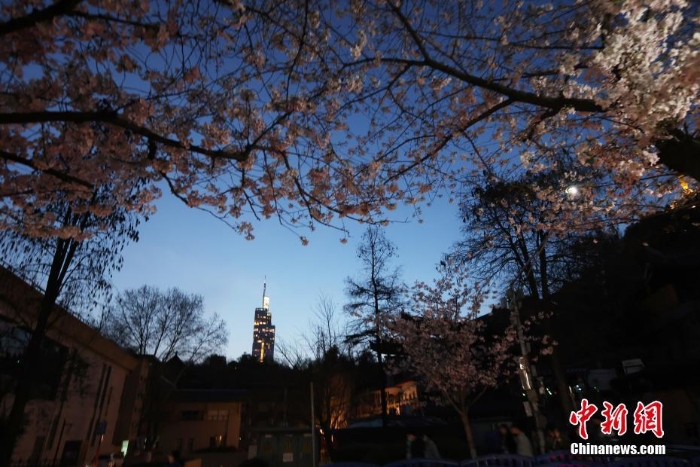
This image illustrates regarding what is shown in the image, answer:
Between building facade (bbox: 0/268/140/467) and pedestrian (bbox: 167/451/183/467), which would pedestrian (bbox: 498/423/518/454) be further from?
building facade (bbox: 0/268/140/467)

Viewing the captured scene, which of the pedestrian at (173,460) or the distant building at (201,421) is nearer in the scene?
the pedestrian at (173,460)

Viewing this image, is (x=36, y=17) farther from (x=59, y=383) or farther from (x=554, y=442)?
(x=59, y=383)

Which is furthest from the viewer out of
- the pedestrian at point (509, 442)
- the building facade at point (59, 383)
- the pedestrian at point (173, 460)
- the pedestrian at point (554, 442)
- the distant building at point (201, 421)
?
the distant building at point (201, 421)

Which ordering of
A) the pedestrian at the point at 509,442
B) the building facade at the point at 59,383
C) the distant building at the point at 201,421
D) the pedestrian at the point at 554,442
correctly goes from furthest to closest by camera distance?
the distant building at the point at 201,421, the building facade at the point at 59,383, the pedestrian at the point at 509,442, the pedestrian at the point at 554,442

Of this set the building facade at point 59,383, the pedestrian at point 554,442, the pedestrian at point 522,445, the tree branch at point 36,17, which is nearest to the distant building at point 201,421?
the building facade at point 59,383

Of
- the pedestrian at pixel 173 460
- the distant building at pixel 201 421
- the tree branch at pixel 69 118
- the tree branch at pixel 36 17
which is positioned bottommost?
the pedestrian at pixel 173 460

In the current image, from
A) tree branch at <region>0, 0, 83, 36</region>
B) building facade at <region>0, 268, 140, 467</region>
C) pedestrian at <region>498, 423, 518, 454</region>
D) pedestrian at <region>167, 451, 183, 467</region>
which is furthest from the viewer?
building facade at <region>0, 268, 140, 467</region>

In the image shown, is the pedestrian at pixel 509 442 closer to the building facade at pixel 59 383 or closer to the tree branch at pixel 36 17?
the tree branch at pixel 36 17

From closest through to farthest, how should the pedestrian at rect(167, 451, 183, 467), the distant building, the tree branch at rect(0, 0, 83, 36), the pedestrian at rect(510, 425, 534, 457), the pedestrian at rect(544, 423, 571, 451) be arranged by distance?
the tree branch at rect(0, 0, 83, 36), the pedestrian at rect(510, 425, 534, 457), the pedestrian at rect(544, 423, 571, 451), the pedestrian at rect(167, 451, 183, 467), the distant building

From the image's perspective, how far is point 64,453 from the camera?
18234 mm

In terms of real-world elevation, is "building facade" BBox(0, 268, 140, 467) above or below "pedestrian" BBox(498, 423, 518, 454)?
above

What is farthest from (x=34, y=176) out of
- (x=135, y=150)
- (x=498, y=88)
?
(x=498, y=88)

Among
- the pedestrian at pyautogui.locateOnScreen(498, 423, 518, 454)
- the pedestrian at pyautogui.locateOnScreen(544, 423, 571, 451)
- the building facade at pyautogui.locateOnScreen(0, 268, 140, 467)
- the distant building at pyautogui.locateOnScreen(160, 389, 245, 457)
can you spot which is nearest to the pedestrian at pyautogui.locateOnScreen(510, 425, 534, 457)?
the pedestrian at pyautogui.locateOnScreen(498, 423, 518, 454)

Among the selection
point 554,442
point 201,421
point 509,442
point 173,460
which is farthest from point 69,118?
point 201,421
